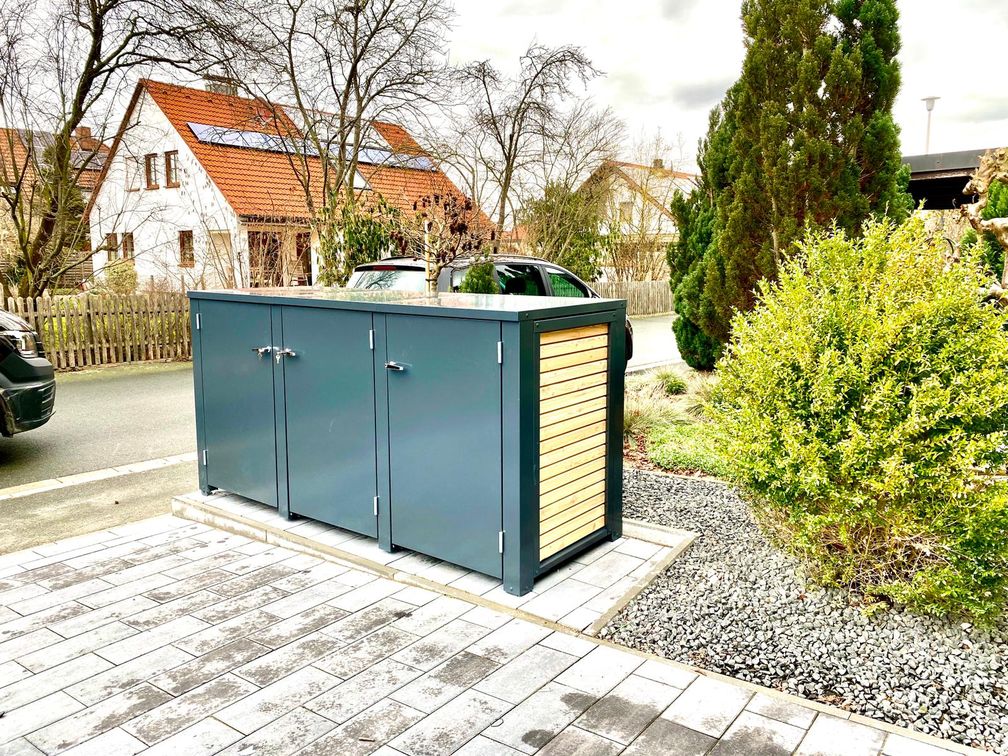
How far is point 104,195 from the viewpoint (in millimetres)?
23375

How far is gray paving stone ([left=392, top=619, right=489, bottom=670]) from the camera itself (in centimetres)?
304

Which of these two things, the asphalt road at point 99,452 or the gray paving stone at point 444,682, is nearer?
the gray paving stone at point 444,682

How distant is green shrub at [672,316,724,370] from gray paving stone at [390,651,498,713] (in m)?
7.48

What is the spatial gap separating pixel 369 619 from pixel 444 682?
0.68 metres

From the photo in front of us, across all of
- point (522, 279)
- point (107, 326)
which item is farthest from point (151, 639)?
point (107, 326)

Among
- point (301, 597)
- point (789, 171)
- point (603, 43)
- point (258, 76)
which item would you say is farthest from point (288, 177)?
point (301, 597)

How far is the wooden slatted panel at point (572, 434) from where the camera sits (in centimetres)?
363

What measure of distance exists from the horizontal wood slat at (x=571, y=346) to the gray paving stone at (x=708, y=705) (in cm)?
155

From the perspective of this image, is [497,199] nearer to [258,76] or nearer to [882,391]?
[258,76]

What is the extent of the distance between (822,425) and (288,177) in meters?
19.9

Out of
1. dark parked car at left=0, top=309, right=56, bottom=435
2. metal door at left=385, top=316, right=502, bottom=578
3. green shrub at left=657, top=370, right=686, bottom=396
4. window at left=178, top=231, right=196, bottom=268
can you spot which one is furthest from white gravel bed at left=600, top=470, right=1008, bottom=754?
window at left=178, top=231, right=196, bottom=268

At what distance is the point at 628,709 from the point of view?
268 cm

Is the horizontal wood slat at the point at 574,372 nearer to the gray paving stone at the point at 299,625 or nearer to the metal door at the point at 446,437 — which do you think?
the metal door at the point at 446,437

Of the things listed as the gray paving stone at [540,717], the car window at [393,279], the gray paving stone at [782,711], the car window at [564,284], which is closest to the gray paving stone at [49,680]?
the gray paving stone at [540,717]
